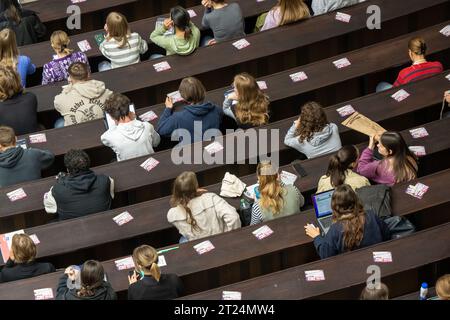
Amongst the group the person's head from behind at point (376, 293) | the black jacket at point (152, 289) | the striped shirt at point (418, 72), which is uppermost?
the striped shirt at point (418, 72)

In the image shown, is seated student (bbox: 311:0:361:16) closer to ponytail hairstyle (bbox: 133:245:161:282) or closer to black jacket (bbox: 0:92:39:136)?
black jacket (bbox: 0:92:39:136)

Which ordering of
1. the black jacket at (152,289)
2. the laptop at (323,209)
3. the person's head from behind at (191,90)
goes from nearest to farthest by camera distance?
the black jacket at (152,289) < the laptop at (323,209) < the person's head from behind at (191,90)

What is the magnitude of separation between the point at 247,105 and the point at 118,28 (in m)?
1.26

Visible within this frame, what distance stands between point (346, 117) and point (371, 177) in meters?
0.66

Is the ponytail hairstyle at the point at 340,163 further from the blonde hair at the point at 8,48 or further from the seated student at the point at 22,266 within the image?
the blonde hair at the point at 8,48

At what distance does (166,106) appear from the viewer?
757cm

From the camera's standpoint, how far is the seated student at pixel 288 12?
8.30m

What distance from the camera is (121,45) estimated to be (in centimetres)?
822

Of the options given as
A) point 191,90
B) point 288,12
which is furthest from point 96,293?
point 288,12

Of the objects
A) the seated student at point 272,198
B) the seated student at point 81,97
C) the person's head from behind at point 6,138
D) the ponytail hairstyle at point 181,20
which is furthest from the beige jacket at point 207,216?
the ponytail hairstyle at point 181,20

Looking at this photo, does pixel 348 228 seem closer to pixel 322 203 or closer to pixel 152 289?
pixel 322 203

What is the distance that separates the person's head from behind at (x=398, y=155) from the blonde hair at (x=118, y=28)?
7.43 feet

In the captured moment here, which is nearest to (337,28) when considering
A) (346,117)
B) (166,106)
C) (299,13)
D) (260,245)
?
(299,13)

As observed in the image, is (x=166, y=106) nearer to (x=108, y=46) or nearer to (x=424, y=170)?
(x=108, y=46)
